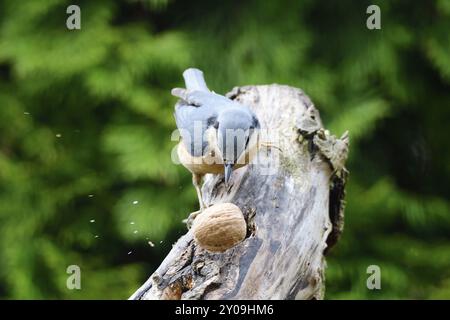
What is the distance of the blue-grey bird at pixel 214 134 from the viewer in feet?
7.88

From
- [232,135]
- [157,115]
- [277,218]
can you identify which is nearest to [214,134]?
[232,135]

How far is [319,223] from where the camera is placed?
2.52 meters

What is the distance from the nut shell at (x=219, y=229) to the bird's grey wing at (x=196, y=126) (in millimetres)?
395

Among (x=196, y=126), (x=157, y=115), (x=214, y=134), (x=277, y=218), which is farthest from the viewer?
(x=157, y=115)

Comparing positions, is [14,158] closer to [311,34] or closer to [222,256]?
[311,34]

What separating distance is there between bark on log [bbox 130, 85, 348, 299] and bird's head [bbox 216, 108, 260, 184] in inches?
7.1

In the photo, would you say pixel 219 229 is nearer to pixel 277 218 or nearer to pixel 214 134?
pixel 277 218

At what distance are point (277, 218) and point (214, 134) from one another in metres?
0.36

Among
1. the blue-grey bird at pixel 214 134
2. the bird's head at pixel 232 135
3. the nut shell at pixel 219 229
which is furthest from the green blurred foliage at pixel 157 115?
the nut shell at pixel 219 229

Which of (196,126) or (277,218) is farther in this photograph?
(196,126)

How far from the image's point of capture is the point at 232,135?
239cm

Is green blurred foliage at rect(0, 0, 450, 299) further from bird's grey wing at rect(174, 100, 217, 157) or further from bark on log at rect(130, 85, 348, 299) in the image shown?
bird's grey wing at rect(174, 100, 217, 157)

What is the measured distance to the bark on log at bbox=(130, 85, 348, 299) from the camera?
2.11 m

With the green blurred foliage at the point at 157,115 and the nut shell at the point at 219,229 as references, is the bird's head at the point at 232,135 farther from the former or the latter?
the green blurred foliage at the point at 157,115
